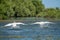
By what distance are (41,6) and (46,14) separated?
1904 cm

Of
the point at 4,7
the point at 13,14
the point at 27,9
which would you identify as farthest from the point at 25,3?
the point at 4,7

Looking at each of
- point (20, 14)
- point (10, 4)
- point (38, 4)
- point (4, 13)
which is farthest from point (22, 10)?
point (38, 4)

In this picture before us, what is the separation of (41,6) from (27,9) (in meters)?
23.3

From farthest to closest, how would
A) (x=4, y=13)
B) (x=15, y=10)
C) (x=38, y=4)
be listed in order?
(x=38, y=4) < (x=15, y=10) < (x=4, y=13)

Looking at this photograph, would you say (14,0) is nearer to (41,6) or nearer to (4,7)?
(4,7)

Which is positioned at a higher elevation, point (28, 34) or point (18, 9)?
point (28, 34)

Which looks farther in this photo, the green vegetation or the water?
the green vegetation

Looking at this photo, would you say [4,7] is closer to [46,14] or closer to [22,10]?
[22,10]

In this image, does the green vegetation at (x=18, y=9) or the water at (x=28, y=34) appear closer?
the water at (x=28, y=34)

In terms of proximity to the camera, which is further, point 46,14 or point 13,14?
point 46,14

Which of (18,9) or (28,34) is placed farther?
(18,9)

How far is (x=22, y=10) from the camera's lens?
84062 mm

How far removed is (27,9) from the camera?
87.0 m

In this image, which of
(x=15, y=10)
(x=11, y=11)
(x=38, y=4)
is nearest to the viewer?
(x=11, y=11)
